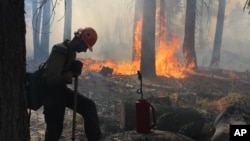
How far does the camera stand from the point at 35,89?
5.53 metres

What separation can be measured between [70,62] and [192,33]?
46.2 feet

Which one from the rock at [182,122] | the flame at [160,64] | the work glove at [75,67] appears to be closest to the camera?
the work glove at [75,67]

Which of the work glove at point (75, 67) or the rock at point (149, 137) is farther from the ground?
the work glove at point (75, 67)

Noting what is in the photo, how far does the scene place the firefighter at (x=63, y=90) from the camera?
5508 millimetres

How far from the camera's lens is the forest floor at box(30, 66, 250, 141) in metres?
8.15

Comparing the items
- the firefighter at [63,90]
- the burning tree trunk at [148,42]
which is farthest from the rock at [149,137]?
the burning tree trunk at [148,42]

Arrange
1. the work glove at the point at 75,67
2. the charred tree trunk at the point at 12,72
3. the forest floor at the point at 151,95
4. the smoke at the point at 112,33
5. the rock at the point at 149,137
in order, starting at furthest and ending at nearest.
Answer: the smoke at the point at 112,33, the forest floor at the point at 151,95, the work glove at the point at 75,67, the rock at the point at 149,137, the charred tree trunk at the point at 12,72

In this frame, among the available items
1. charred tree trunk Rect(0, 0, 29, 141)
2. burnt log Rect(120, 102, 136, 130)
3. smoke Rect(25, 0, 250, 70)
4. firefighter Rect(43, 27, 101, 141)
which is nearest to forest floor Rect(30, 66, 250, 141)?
burnt log Rect(120, 102, 136, 130)

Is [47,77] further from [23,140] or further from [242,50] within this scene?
[242,50]

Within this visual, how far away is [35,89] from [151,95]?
579 cm

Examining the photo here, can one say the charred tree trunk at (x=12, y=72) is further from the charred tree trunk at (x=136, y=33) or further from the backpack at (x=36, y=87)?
the charred tree trunk at (x=136, y=33)

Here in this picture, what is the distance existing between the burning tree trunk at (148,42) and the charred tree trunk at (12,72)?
1133 cm

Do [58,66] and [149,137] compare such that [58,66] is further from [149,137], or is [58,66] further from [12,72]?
[12,72]

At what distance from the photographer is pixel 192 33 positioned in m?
19.0
